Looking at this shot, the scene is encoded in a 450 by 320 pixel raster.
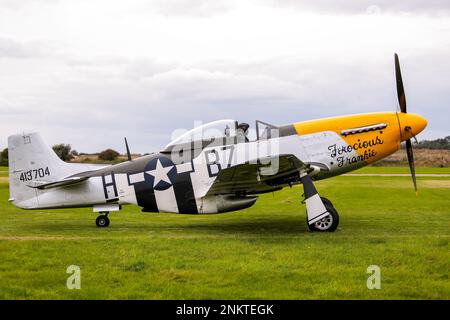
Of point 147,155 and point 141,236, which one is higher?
point 147,155

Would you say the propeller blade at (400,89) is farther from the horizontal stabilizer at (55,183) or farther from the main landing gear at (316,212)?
the horizontal stabilizer at (55,183)

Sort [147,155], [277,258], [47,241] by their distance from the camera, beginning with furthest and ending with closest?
[147,155] → [47,241] → [277,258]

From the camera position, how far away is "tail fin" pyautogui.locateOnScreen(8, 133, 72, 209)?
479 inches

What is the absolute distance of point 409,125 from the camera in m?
11.3

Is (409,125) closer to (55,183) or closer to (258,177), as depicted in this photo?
(258,177)

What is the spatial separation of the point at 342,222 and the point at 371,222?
70 centimetres

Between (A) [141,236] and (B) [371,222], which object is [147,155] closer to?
(A) [141,236]

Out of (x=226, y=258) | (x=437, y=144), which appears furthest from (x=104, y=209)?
(x=437, y=144)

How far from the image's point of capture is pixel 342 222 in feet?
40.3

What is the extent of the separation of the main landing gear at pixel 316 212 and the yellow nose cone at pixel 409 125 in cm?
258

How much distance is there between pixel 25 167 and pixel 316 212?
6.88 metres

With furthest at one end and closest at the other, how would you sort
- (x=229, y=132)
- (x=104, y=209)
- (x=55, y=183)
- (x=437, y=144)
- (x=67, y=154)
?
(x=437, y=144) < (x=67, y=154) < (x=104, y=209) < (x=55, y=183) < (x=229, y=132)

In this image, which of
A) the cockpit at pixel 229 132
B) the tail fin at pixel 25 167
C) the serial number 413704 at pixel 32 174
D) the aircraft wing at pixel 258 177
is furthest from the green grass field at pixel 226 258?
the cockpit at pixel 229 132
